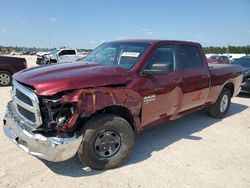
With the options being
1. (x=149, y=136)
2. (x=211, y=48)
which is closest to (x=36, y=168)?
(x=149, y=136)

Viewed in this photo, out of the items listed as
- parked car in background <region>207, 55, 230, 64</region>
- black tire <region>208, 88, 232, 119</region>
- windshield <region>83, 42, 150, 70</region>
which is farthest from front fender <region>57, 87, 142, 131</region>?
parked car in background <region>207, 55, 230, 64</region>

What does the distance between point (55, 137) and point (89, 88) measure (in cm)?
75

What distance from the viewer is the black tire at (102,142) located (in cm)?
347

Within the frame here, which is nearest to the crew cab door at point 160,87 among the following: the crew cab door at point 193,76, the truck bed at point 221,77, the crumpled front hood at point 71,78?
the crew cab door at point 193,76

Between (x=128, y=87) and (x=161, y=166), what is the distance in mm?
1312

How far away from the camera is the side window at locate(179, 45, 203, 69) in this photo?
507 cm

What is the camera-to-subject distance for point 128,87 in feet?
12.4

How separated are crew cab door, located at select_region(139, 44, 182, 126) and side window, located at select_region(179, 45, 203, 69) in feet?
0.87

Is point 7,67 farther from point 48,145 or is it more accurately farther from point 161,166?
point 161,166

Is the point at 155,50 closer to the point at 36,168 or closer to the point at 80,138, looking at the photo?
the point at 80,138

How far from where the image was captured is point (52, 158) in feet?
10.7

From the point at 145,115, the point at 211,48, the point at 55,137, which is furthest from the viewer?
the point at 211,48

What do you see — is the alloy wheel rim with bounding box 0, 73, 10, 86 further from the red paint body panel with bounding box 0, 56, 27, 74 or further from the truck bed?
the truck bed

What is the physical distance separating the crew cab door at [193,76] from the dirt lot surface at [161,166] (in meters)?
0.74
